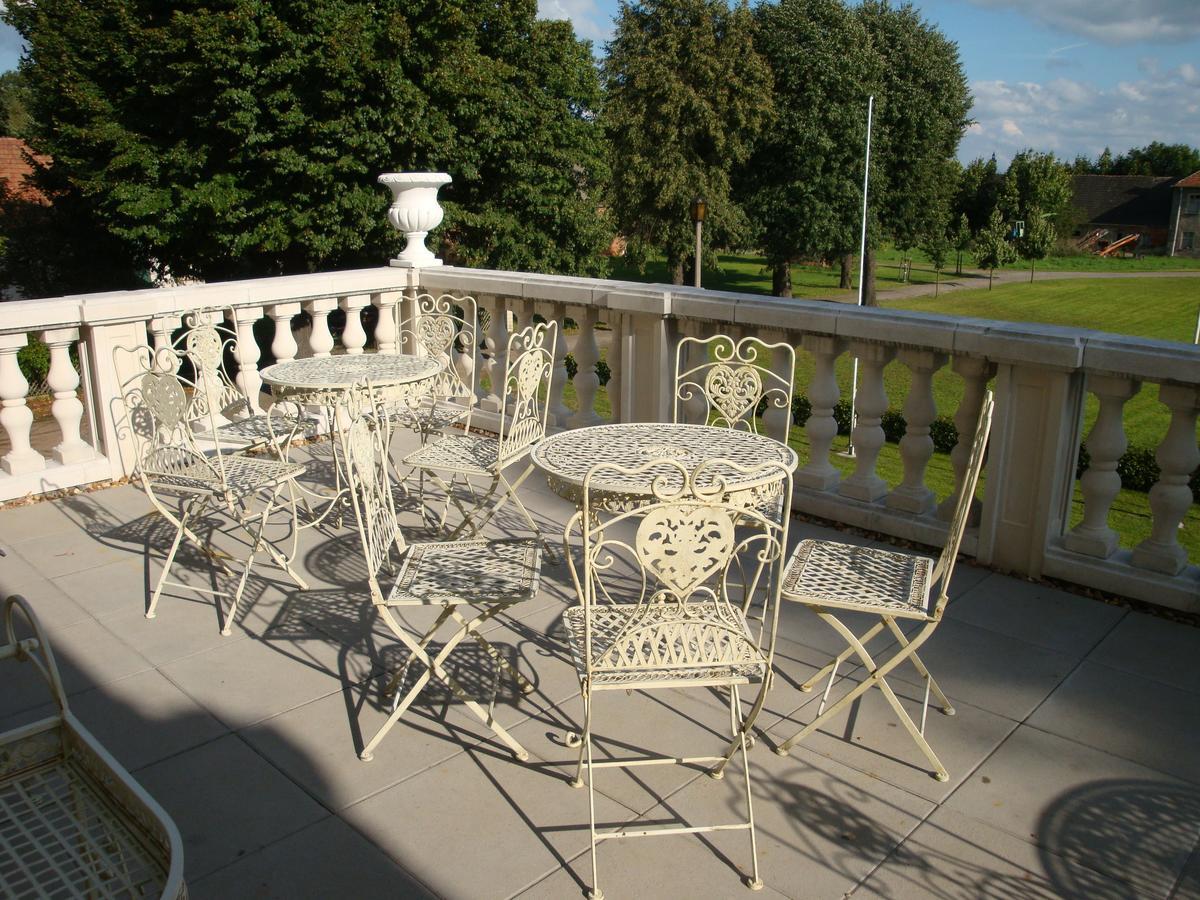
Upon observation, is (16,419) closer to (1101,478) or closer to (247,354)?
(247,354)

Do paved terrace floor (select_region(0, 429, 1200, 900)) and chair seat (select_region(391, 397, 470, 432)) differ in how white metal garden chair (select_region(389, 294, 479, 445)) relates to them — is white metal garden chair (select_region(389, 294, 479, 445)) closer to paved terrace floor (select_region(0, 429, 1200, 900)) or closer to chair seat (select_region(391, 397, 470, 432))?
chair seat (select_region(391, 397, 470, 432))

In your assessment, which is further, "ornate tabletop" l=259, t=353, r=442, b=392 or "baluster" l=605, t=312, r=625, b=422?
"baluster" l=605, t=312, r=625, b=422

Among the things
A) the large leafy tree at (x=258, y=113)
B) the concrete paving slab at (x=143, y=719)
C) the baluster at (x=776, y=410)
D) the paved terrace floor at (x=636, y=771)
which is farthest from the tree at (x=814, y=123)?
the concrete paving slab at (x=143, y=719)

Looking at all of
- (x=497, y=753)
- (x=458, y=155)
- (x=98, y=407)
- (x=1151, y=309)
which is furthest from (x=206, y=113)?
(x=1151, y=309)

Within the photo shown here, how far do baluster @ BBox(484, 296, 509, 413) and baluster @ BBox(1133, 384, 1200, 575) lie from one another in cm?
428

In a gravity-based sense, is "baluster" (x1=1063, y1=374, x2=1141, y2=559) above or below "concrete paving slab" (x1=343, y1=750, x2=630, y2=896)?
above

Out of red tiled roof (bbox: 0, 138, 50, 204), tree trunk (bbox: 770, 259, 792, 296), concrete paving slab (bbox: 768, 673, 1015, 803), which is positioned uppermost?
red tiled roof (bbox: 0, 138, 50, 204)

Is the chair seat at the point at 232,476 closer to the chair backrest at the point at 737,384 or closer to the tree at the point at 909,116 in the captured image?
the chair backrest at the point at 737,384

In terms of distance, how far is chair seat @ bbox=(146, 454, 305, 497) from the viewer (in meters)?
4.53

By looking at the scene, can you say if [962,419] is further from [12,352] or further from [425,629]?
[12,352]

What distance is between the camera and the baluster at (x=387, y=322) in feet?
24.8

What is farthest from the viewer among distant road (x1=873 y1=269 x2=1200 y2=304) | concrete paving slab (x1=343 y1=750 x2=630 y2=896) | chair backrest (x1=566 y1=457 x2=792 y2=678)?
distant road (x1=873 y1=269 x2=1200 y2=304)

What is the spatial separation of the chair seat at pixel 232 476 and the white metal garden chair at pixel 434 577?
1.02 metres

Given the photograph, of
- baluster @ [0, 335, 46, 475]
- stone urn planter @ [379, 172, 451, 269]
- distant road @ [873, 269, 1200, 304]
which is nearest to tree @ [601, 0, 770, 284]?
distant road @ [873, 269, 1200, 304]
